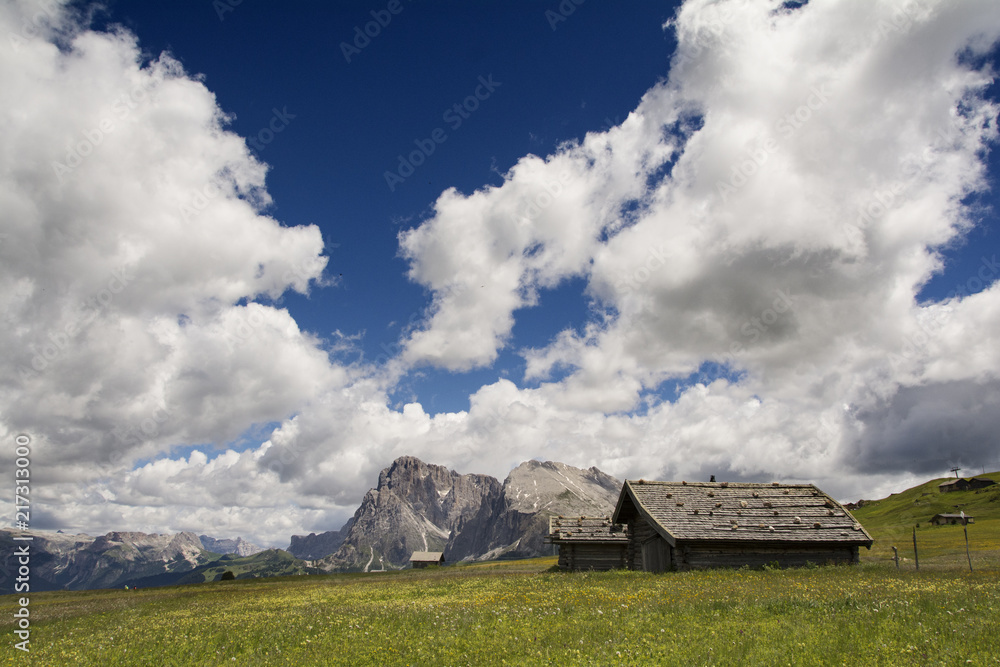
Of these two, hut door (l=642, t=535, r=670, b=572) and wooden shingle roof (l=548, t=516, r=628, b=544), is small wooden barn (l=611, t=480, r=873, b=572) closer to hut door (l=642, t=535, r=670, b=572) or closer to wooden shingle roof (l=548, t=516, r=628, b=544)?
hut door (l=642, t=535, r=670, b=572)

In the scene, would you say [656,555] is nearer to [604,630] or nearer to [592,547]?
[592,547]

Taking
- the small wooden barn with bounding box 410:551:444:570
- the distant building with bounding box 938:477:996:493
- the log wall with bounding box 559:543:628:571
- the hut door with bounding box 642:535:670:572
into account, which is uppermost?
the hut door with bounding box 642:535:670:572

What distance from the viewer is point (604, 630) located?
492 inches

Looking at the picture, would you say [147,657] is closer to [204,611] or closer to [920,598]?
[204,611]

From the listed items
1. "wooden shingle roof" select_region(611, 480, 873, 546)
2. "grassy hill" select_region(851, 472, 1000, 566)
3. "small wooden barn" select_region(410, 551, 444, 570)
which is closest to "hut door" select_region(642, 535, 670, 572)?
"wooden shingle roof" select_region(611, 480, 873, 546)

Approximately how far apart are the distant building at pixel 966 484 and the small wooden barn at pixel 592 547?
205 metres

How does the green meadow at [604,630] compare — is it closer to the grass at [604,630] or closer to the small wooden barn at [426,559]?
the grass at [604,630]

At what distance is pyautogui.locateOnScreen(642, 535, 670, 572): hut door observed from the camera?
30.9m

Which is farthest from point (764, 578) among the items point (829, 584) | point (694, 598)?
point (694, 598)

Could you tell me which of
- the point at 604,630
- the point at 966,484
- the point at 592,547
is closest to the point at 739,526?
the point at 592,547

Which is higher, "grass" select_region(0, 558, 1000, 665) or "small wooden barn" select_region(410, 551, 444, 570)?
"grass" select_region(0, 558, 1000, 665)

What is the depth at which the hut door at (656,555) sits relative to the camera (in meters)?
30.9

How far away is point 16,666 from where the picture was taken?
12.7 m

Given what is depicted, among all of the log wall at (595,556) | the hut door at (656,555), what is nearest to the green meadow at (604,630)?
the hut door at (656,555)
